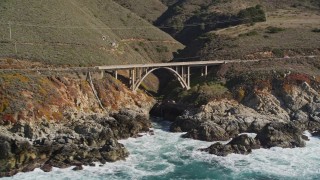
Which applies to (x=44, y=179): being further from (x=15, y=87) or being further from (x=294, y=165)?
(x=294, y=165)

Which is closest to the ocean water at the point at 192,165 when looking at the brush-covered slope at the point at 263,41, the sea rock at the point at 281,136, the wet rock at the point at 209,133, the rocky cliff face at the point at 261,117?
the sea rock at the point at 281,136

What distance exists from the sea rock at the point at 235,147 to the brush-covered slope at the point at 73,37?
3246 centimetres

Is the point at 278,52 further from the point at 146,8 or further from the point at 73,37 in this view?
the point at 146,8

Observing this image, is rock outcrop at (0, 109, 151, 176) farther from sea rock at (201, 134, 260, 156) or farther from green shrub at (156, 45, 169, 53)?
green shrub at (156, 45, 169, 53)

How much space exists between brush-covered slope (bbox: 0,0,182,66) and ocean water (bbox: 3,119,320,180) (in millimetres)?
27921

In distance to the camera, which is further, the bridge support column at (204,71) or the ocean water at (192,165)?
the bridge support column at (204,71)

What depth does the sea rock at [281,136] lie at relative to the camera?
60531 millimetres

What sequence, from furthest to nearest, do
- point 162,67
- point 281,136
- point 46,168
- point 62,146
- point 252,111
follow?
point 162,67 → point 252,111 → point 281,136 → point 62,146 → point 46,168

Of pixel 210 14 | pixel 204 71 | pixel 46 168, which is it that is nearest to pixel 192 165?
pixel 46 168

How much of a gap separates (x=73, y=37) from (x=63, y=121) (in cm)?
3593

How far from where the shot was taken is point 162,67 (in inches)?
3270

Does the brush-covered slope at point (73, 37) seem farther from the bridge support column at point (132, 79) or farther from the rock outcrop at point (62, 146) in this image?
the rock outcrop at point (62, 146)

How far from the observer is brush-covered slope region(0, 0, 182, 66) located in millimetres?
82500

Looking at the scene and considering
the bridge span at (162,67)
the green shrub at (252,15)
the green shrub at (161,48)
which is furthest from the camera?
the green shrub at (252,15)
